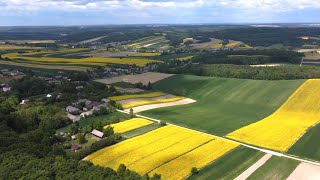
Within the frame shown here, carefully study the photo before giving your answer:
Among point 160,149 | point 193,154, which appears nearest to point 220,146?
point 193,154

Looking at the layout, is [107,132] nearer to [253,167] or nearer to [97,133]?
[97,133]

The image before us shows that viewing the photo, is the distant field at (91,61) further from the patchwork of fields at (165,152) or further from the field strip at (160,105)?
the patchwork of fields at (165,152)

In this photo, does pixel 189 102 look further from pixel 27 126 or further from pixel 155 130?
pixel 27 126

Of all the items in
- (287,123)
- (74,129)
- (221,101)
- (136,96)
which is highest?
(74,129)

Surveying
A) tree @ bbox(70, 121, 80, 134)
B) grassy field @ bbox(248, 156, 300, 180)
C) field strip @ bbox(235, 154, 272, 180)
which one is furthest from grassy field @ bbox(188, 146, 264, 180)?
tree @ bbox(70, 121, 80, 134)

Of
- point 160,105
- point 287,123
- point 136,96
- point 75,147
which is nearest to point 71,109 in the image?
point 136,96

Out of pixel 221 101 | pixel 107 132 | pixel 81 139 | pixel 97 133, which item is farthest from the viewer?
pixel 221 101

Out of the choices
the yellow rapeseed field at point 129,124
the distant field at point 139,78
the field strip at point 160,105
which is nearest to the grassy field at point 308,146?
the yellow rapeseed field at point 129,124
